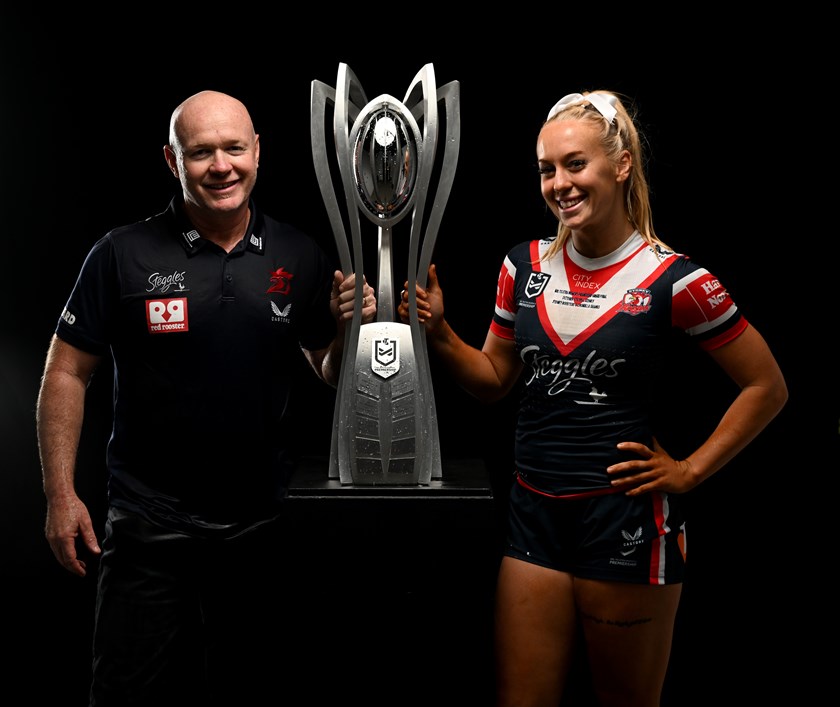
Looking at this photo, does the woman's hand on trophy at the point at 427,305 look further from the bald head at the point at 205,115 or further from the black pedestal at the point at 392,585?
the bald head at the point at 205,115

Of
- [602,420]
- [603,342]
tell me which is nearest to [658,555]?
[602,420]

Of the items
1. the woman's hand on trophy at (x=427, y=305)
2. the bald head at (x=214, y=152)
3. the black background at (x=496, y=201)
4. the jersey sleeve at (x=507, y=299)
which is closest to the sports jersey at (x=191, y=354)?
the bald head at (x=214, y=152)

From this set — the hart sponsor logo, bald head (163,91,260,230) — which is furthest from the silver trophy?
the hart sponsor logo

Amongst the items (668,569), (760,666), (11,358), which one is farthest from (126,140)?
(760,666)

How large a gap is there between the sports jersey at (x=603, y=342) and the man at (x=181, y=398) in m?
0.39

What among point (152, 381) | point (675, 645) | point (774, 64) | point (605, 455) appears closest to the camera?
point (605, 455)

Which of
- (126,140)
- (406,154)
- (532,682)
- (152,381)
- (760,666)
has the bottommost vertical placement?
(760,666)

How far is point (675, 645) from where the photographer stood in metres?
3.15

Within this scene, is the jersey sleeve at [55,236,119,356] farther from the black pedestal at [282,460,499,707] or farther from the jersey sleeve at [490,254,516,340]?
the jersey sleeve at [490,254,516,340]

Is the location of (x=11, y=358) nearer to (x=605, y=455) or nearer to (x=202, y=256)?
(x=202, y=256)

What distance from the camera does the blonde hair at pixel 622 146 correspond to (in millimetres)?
2107

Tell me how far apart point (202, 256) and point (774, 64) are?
165 cm

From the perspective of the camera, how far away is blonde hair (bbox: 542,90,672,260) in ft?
6.91

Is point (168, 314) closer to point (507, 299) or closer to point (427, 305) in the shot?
point (427, 305)
